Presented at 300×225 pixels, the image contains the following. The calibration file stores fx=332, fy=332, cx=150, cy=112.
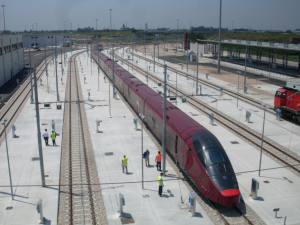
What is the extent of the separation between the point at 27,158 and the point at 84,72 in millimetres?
41878

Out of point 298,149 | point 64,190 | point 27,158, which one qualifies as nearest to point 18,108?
point 27,158

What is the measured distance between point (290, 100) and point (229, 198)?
1775cm

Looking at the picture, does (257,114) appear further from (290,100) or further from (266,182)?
(266,182)

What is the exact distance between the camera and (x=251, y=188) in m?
14.7

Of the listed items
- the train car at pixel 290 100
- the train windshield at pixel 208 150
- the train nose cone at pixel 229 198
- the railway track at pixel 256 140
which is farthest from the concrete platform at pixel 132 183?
the train car at pixel 290 100

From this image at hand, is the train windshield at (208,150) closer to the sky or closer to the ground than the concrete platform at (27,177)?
closer to the sky

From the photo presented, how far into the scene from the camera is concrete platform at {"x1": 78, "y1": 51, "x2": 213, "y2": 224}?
44.0ft

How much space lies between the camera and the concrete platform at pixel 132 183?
1341 centimetres

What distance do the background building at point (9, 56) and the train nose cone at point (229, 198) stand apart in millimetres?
40212

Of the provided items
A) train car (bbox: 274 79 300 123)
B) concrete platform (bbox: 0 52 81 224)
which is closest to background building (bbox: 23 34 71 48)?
concrete platform (bbox: 0 52 81 224)

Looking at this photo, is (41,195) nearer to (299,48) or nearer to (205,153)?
(205,153)

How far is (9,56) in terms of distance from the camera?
5219 centimetres

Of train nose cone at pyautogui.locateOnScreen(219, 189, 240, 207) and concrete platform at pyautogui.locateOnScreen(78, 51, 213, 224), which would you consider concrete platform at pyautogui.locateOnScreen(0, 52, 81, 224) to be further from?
train nose cone at pyautogui.locateOnScreen(219, 189, 240, 207)

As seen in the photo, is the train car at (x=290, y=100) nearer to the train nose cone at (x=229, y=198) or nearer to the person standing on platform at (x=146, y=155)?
the person standing on platform at (x=146, y=155)
